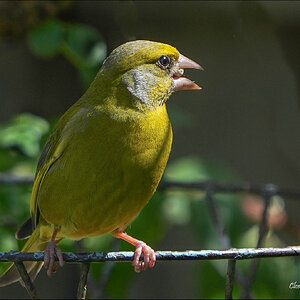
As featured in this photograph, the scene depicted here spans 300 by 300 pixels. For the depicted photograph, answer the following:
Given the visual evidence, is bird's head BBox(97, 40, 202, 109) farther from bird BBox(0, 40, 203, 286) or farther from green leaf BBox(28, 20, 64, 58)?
green leaf BBox(28, 20, 64, 58)

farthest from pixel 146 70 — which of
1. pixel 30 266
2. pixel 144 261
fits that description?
pixel 30 266

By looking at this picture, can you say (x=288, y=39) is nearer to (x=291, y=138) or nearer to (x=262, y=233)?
(x=291, y=138)

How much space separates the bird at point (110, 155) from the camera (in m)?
2.14

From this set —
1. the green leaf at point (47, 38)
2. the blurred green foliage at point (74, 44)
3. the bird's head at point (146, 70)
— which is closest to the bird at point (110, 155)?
the bird's head at point (146, 70)

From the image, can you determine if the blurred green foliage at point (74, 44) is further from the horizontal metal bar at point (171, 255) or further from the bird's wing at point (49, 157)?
the horizontal metal bar at point (171, 255)

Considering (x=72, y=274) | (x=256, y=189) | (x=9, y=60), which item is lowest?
(x=72, y=274)

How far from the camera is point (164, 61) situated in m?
2.40

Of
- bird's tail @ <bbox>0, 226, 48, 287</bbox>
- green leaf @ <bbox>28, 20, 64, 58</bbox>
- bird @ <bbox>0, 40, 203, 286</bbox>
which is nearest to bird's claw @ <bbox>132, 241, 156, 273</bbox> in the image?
bird @ <bbox>0, 40, 203, 286</bbox>

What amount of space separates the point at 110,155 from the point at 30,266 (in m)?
0.60

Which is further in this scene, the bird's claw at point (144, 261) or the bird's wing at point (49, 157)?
the bird's wing at point (49, 157)

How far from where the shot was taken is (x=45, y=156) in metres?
2.43

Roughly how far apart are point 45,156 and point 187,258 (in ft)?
3.10

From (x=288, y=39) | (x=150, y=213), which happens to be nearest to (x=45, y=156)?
(x=150, y=213)

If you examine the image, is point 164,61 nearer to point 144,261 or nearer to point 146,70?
point 146,70
